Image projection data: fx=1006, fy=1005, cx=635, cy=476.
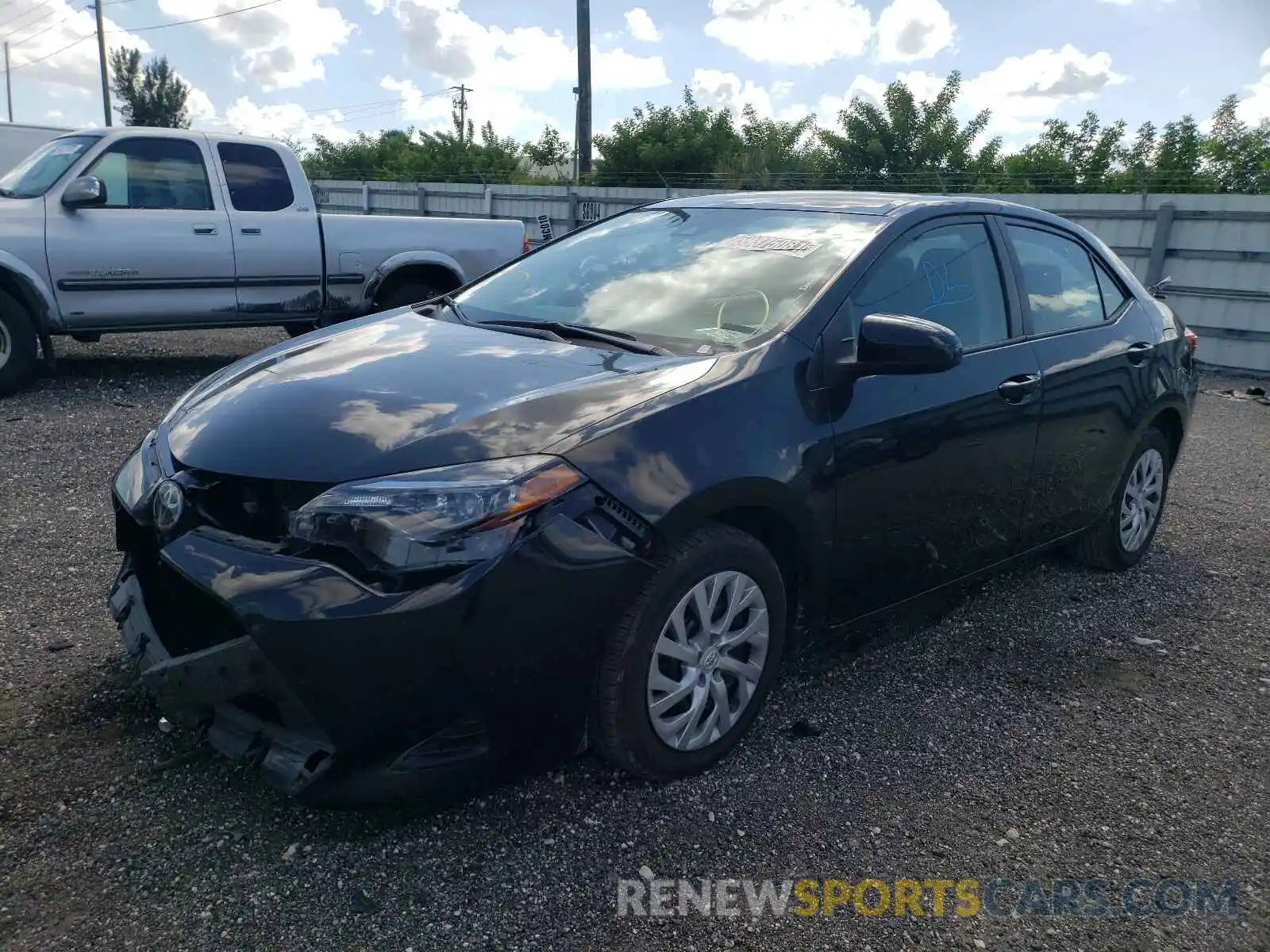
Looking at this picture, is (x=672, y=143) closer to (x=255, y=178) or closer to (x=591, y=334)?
(x=255, y=178)

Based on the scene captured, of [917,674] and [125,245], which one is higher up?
[125,245]

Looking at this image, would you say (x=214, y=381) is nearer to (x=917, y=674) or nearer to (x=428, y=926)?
(x=428, y=926)

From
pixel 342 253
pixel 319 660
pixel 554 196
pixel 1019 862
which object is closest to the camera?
pixel 319 660

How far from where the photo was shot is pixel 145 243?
760 cm

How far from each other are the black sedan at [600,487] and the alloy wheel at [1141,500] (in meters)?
0.75

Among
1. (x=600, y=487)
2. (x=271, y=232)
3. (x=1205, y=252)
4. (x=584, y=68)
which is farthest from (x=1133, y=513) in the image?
(x=584, y=68)

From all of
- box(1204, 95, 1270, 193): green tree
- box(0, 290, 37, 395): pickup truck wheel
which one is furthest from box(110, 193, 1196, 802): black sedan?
box(1204, 95, 1270, 193): green tree

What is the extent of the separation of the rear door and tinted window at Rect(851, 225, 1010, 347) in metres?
0.19

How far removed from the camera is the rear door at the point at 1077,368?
3.96 metres

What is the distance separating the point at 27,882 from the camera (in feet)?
7.64

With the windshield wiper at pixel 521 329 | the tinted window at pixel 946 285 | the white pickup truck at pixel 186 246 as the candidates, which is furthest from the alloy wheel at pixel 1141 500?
the white pickup truck at pixel 186 246

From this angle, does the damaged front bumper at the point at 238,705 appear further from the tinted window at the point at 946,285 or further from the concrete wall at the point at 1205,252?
the concrete wall at the point at 1205,252

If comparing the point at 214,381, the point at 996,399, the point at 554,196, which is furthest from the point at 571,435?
the point at 554,196

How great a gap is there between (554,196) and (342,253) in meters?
10.1
